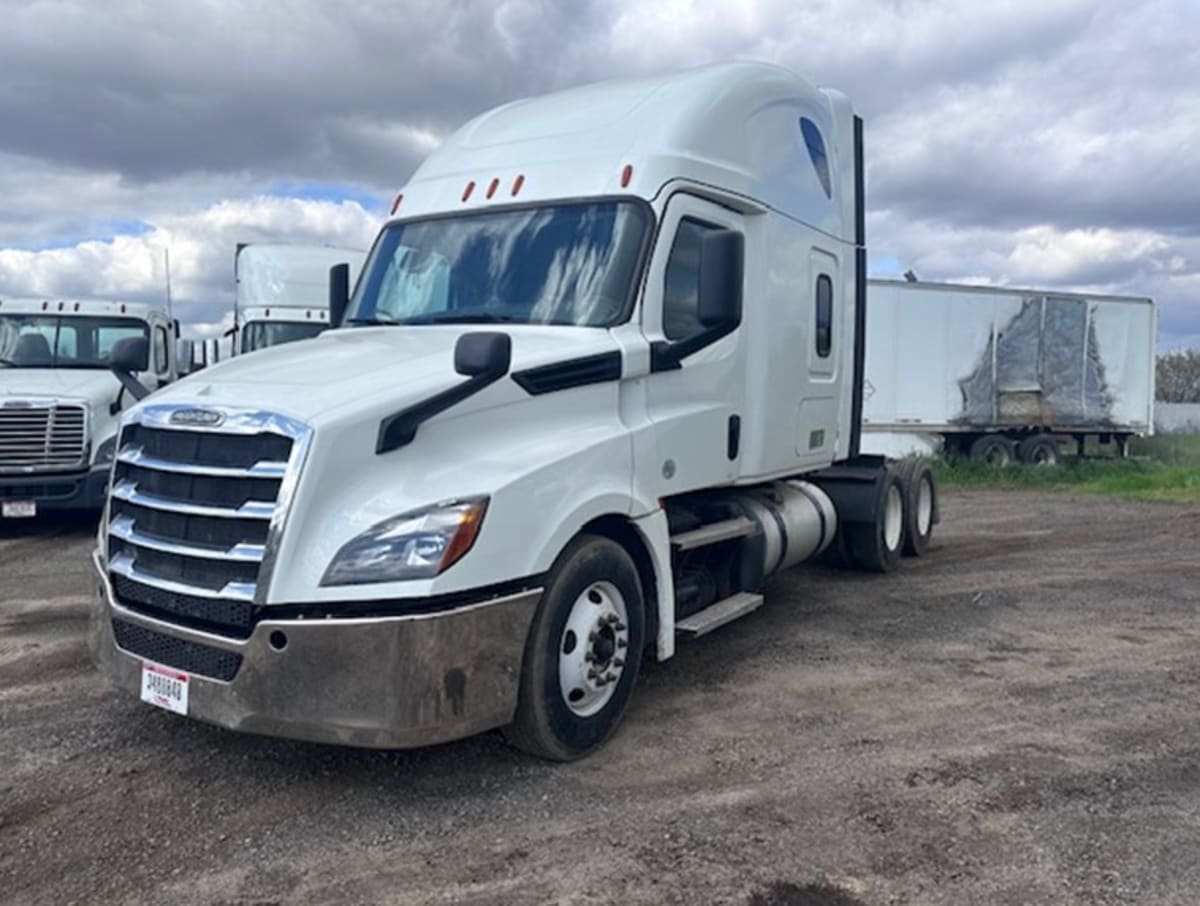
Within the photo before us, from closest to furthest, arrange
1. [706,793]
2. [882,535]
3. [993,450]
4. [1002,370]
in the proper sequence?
[706,793] < [882,535] < [1002,370] < [993,450]

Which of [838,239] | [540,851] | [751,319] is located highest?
[838,239]

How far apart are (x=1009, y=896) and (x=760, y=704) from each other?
2083 millimetres

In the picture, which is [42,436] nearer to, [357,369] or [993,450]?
[357,369]

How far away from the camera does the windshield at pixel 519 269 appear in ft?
16.9

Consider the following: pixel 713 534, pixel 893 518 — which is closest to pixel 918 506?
pixel 893 518

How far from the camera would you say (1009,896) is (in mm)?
3494

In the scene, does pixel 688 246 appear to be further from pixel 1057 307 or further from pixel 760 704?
pixel 1057 307

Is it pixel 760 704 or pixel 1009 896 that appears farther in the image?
pixel 760 704

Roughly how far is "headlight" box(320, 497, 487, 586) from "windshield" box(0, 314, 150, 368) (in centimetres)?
973

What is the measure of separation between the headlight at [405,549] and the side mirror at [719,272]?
1.93m

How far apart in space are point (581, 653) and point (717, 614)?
1500 mm

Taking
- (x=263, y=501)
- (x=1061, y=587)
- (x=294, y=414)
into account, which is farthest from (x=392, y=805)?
(x=1061, y=587)

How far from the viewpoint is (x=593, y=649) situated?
4.66 m

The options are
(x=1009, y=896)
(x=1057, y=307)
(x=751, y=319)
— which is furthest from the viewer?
(x=1057, y=307)
